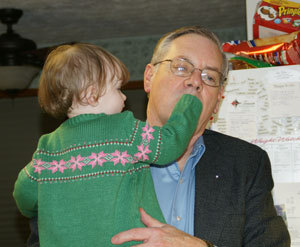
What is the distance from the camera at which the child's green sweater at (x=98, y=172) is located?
54.1 inches

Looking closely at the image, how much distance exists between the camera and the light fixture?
161 inches

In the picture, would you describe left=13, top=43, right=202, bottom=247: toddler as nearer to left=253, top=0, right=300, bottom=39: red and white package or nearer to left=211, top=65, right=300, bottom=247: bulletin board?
left=211, top=65, right=300, bottom=247: bulletin board

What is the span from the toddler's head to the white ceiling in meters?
2.56

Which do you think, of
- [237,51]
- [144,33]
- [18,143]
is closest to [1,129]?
[18,143]

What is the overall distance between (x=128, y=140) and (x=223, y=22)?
366 cm

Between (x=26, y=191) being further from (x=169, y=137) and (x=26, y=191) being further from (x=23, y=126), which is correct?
(x=23, y=126)

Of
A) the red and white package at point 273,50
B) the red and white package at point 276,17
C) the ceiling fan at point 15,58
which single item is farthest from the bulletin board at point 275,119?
the ceiling fan at point 15,58

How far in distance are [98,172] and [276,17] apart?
1517 mm

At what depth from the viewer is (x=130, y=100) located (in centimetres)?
546

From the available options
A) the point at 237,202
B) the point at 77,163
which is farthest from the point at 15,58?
the point at 77,163

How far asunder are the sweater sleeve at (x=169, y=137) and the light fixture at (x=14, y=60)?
9.23ft

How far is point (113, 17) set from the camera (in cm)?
450

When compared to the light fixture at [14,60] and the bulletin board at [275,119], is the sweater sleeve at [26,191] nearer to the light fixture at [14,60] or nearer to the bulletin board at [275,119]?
the bulletin board at [275,119]

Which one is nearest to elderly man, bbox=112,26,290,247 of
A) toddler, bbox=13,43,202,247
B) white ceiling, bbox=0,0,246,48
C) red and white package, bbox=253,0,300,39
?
toddler, bbox=13,43,202,247
